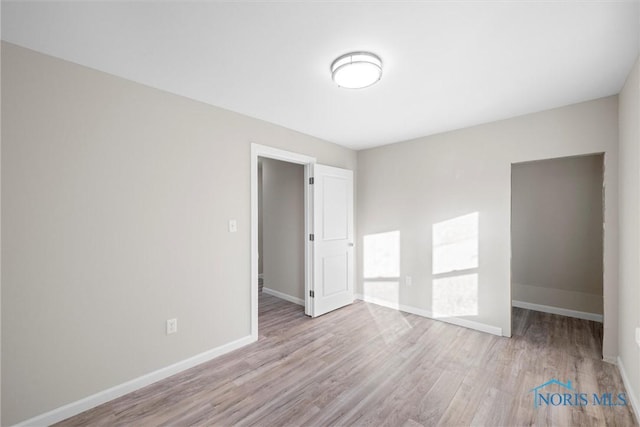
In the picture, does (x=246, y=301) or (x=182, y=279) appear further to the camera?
(x=246, y=301)

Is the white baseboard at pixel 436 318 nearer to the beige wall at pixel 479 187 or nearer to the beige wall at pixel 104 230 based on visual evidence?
the beige wall at pixel 479 187

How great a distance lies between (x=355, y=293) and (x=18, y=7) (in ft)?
14.8

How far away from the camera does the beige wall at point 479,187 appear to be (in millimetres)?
2576

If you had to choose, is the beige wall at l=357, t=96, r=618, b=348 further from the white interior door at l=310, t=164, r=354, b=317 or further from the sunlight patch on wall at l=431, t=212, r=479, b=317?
the white interior door at l=310, t=164, r=354, b=317

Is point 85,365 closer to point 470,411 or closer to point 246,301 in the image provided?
point 246,301

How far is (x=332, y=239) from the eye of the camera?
3.95 meters

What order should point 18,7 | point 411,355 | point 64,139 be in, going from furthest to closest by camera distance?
point 411,355, point 64,139, point 18,7

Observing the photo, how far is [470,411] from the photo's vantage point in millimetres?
1919

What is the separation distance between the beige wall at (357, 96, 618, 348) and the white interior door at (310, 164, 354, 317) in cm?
37

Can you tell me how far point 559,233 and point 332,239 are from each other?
3159 mm

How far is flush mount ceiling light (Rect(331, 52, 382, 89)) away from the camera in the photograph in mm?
1861

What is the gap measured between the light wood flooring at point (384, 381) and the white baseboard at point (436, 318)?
11 cm

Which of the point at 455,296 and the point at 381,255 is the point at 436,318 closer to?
the point at 455,296

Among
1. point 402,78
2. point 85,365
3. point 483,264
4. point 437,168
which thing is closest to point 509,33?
point 402,78
